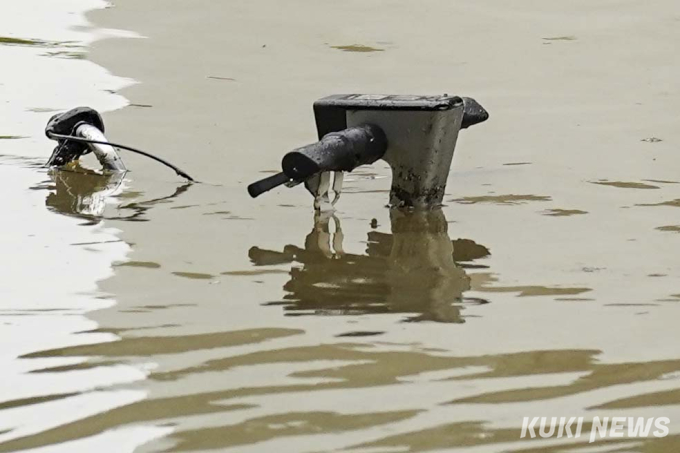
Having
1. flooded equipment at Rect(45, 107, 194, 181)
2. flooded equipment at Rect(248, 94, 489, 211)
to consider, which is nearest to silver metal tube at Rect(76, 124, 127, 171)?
flooded equipment at Rect(45, 107, 194, 181)

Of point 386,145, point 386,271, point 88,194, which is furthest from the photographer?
point 88,194

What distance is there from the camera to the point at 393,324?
7.31ft

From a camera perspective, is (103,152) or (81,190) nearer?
(81,190)

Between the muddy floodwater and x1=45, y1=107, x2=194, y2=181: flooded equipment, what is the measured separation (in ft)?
0.20

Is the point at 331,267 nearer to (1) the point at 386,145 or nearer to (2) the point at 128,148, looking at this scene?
(1) the point at 386,145

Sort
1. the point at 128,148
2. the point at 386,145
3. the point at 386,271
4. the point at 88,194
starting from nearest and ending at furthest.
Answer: the point at 386,271 → the point at 386,145 → the point at 88,194 → the point at 128,148

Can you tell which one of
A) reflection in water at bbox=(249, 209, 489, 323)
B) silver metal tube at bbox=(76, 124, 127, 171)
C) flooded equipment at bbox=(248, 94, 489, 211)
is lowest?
reflection in water at bbox=(249, 209, 489, 323)

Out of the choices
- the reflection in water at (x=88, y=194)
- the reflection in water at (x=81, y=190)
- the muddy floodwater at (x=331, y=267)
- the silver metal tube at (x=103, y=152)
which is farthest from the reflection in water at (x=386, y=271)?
the silver metal tube at (x=103, y=152)

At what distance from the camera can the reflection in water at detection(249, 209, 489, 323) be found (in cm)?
236

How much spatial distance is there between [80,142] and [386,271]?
4.88ft

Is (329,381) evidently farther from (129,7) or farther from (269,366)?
(129,7)

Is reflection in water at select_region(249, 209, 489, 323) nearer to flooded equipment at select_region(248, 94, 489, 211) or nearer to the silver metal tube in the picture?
flooded equipment at select_region(248, 94, 489, 211)

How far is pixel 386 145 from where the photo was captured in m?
3.10

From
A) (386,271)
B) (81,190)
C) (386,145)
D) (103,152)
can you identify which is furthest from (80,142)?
(386,271)
